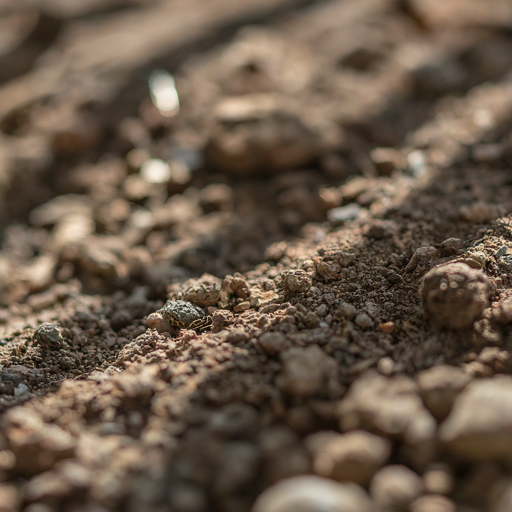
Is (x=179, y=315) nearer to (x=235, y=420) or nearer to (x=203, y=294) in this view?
(x=203, y=294)

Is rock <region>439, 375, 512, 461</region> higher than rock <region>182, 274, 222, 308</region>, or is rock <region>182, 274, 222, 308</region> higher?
rock <region>182, 274, 222, 308</region>

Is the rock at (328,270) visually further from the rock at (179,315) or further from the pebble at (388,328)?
the rock at (179,315)

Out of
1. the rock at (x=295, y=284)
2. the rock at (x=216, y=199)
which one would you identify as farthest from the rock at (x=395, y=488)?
the rock at (x=216, y=199)

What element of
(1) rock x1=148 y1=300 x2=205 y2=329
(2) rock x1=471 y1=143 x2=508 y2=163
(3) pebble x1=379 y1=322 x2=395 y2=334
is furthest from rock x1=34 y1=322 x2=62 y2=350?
(2) rock x1=471 y1=143 x2=508 y2=163

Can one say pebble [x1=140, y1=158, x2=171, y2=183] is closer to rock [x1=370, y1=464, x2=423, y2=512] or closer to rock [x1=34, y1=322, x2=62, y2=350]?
rock [x1=34, y1=322, x2=62, y2=350]

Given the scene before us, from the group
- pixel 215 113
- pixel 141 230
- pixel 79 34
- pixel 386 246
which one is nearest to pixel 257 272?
pixel 386 246

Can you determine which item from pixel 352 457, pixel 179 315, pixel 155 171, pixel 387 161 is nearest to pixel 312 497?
pixel 352 457
